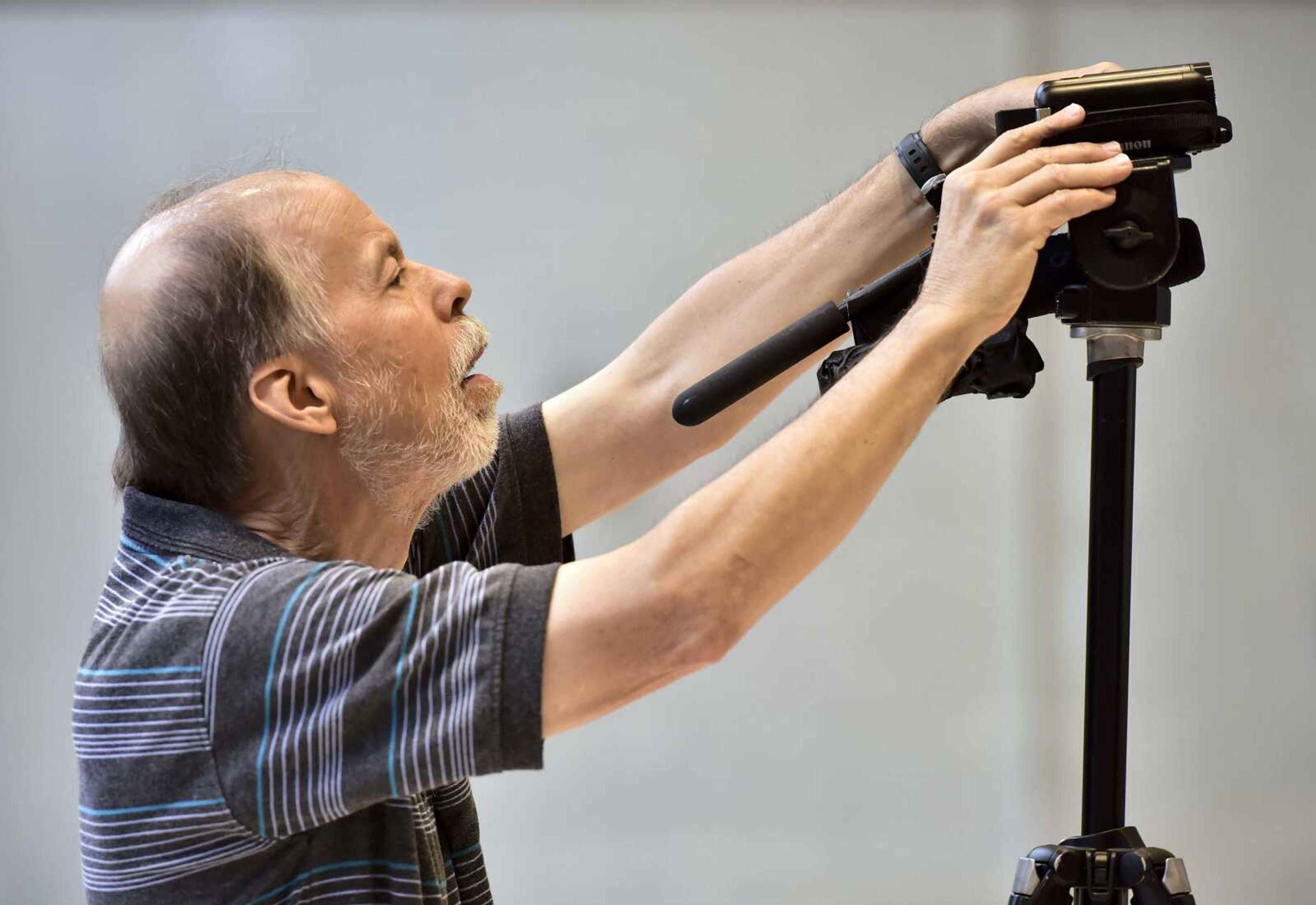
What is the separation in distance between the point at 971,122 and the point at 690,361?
13.6 inches

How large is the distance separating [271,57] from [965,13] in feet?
3.53

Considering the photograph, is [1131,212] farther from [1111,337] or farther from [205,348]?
[205,348]

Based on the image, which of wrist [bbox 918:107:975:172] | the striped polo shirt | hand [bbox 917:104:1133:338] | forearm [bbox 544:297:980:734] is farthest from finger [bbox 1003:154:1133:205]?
the striped polo shirt

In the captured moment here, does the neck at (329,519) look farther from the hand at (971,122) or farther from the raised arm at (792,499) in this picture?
the hand at (971,122)

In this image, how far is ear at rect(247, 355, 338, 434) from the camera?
0.92 meters

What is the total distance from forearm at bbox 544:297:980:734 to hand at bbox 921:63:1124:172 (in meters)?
0.35

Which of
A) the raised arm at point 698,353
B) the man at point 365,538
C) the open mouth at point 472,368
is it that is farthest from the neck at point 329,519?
the raised arm at point 698,353

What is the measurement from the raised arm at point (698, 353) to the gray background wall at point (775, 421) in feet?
2.08

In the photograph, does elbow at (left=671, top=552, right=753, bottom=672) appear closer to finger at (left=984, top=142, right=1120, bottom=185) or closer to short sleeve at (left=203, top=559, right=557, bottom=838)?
short sleeve at (left=203, top=559, right=557, bottom=838)

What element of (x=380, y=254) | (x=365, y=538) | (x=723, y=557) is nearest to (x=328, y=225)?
(x=380, y=254)

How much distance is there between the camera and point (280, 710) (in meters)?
0.75

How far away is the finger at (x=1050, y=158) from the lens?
77 cm

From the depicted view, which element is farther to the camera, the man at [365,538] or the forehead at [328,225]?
the forehead at [328,225]

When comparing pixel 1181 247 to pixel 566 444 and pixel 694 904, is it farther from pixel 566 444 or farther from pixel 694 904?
pixel 694 904
